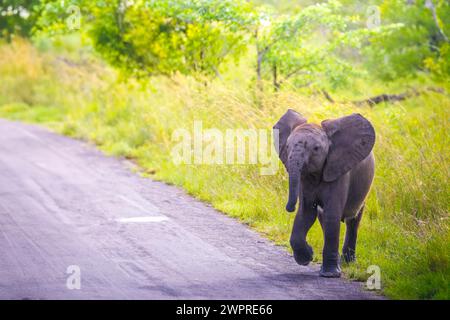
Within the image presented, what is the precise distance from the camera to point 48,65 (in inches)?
976

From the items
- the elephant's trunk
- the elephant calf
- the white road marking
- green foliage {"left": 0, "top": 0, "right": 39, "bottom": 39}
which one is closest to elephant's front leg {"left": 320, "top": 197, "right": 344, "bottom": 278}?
the elephant calf

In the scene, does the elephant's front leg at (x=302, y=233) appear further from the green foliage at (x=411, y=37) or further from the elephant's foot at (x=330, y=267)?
the green foliage at (x=411, y=37)

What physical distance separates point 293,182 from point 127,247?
7.94ft

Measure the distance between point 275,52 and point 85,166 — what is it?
12.7 feet

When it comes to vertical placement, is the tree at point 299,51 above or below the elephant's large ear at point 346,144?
above

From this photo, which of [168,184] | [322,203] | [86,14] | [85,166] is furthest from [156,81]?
[322,203]

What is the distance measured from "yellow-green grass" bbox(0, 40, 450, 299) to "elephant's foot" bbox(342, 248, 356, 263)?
0.44ft

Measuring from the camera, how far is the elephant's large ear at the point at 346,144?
26.4 feet

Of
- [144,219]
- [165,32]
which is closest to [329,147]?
[144,219]

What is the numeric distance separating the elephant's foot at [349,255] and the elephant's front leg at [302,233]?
2.15 ft

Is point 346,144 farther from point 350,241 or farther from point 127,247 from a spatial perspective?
point 127,247

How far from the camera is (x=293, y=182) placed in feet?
25.2

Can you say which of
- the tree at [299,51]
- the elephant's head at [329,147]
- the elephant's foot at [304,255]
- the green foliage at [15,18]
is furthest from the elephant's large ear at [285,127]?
the green foliage at [15,18]

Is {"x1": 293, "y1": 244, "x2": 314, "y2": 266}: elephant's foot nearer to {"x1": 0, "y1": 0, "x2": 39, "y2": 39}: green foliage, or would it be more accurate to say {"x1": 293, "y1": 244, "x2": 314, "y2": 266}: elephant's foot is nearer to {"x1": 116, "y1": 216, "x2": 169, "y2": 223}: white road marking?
{"x1": 116, "y1": 216, "x2": 169, "y2": 223}: white road marking
